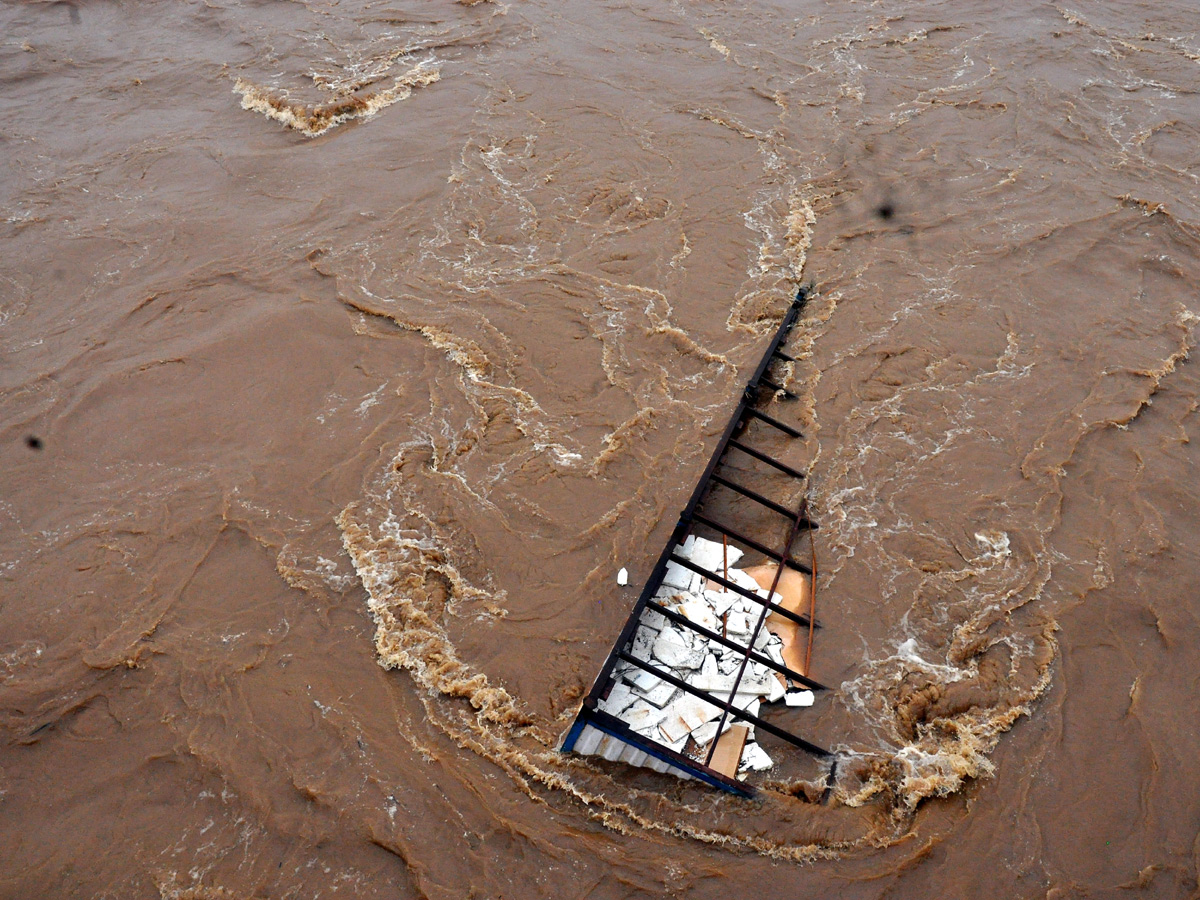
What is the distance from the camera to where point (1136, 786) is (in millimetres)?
6094

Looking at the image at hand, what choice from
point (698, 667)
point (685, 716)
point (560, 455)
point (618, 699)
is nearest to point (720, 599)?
point (698, 667)

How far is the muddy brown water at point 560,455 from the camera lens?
237 inches

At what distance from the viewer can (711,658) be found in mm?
6754

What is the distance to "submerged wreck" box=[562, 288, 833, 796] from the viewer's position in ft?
20.2

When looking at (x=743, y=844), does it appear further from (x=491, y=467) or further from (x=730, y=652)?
(x=491, y=467)

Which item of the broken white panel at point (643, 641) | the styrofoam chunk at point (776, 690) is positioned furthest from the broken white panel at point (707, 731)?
the broken white panel at point (643, 641)

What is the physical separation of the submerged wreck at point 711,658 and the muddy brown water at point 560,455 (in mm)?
325

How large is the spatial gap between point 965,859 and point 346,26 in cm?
1954

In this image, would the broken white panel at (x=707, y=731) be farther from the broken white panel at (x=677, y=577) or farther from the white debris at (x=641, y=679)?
the broken white panel at (x=677, y=577)

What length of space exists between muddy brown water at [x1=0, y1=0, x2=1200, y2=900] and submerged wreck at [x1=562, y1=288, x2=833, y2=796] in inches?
12.8

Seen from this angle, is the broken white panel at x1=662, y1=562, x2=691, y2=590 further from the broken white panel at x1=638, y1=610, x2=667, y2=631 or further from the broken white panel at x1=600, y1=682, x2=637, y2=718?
the broken white panel at x1=600, y1=682, x2=637, y2=718

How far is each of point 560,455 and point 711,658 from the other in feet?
10.1

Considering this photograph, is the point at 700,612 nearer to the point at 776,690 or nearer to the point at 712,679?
the point at 712,679

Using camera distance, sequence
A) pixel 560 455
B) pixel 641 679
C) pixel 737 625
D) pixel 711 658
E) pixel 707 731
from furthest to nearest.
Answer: pixel 560 455 < pixel 737 625 < pixel 711 658 < pixel 641 679 < pixel 707 731
